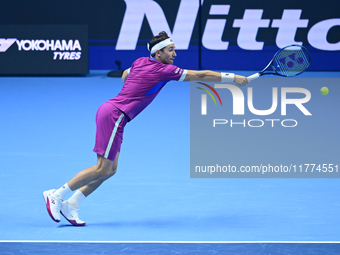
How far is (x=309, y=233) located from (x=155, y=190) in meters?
1.89

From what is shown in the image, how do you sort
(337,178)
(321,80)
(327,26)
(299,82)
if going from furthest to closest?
(327,26)
(321,80)
(299,82)
(337,178)

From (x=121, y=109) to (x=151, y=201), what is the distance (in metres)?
1.28

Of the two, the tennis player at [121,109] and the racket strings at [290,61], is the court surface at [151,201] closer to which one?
the tennis player at [121,109]

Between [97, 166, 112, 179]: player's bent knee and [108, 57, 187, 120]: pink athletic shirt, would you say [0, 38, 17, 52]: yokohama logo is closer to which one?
[108, 57, 187, 120]: pink athletic shirt

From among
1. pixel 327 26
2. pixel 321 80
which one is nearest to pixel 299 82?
pixel 321 80

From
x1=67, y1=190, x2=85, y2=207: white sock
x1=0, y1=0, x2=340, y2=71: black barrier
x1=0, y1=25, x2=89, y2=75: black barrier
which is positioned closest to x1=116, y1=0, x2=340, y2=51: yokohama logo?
x1=0, y1=0, x2=340, y2=71: black barrier

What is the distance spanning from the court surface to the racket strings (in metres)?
1.32

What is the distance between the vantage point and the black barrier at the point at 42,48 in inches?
609

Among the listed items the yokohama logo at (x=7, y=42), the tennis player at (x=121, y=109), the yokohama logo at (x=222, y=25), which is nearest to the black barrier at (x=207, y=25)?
the yokohama logo at (x=222, y=25)

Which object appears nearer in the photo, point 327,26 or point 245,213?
point 245,213

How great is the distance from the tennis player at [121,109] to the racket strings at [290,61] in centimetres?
122

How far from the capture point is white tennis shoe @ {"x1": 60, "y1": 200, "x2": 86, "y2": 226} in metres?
4.71

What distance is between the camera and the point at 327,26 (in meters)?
16.5

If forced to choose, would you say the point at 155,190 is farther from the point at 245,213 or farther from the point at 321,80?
the point at 321,80
